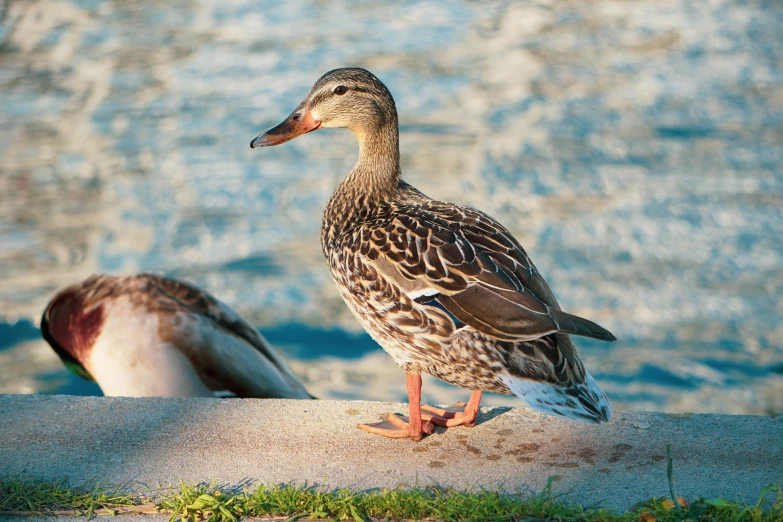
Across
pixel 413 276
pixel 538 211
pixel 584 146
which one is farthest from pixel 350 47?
pixel 413 276

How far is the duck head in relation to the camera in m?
3.99

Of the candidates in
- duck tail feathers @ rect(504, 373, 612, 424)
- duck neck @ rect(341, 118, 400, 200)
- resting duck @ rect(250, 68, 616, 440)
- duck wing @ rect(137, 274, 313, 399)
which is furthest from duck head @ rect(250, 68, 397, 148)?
duck wing @ rect(137, 274, 313, 399)

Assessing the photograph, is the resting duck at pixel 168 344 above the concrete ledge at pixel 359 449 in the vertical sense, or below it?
below

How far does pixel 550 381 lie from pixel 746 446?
0.73 m

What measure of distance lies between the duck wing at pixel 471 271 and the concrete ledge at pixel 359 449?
479mm

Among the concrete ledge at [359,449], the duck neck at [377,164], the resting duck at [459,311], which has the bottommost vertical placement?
the concrete ledge at [359,449]

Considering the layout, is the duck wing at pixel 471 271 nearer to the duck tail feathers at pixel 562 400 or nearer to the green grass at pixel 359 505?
the duck tail feathers at pixel 562 400

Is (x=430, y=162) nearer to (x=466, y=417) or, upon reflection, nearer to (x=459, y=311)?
(x=466, y=417)

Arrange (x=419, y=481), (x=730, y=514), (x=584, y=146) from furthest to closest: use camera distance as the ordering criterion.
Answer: (x=584, y=146) < (x=419, y=481) < (x=730, y=514)

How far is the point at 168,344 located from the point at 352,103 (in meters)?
1.68

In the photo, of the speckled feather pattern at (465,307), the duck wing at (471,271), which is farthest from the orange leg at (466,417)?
the duck wing at (471,271)

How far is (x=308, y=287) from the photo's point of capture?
768 cm

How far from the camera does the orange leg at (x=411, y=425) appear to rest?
3527 millimetres

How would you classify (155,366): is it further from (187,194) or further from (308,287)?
(187,194)
